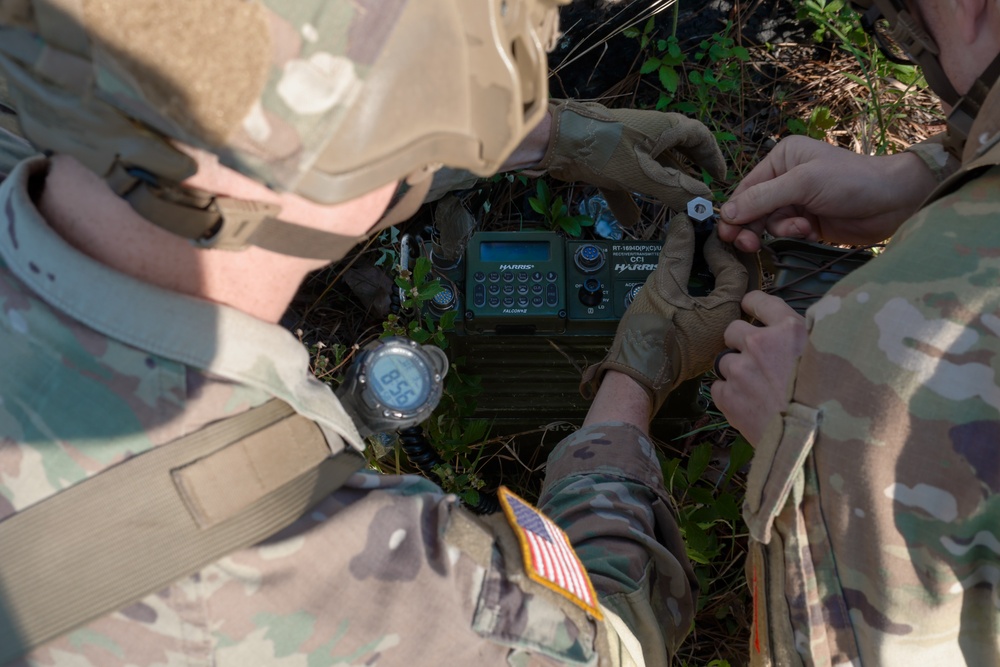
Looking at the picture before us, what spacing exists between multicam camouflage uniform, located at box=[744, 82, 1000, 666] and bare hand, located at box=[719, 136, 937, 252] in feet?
1.83

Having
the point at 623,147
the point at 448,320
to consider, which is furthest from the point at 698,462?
the point at 623,147

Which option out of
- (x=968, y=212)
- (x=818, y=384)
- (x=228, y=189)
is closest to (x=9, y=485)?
(x=228, y=189)

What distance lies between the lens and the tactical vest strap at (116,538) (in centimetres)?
112

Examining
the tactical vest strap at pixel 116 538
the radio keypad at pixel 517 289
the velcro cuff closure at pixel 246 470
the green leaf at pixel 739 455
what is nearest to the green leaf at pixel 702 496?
the green leaf at pixel 739 455

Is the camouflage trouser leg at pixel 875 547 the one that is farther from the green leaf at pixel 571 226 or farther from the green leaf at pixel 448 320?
the green leaf at pixel 571 226

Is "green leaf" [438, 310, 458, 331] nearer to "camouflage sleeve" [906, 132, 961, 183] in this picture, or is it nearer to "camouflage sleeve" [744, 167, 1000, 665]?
"camouflage sleeve" [744, 167, 1000, 665]

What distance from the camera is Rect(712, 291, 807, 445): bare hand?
1.76m

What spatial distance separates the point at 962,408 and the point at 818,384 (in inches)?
9.6

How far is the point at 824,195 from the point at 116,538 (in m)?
1.91

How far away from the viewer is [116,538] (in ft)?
3.70

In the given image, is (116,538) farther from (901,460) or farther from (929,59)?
(929,59)

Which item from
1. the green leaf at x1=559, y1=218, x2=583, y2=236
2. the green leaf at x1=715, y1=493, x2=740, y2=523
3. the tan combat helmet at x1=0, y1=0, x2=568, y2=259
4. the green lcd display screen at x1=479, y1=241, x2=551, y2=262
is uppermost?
the tan combat helmet at x1=0, y1=0, x2=568, y2=259

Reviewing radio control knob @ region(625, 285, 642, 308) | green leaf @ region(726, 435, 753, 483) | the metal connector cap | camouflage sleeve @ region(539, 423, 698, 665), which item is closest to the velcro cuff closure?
camouflage sleeve @ region(539, 423, 698, 665)

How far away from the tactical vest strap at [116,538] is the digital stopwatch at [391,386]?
412mm
